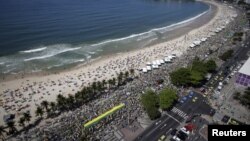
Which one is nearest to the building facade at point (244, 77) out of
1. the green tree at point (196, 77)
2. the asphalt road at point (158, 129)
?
the green tree at point (196, 77)

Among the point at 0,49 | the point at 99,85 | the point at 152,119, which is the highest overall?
the point at 0,49

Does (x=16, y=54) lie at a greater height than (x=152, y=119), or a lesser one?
greater

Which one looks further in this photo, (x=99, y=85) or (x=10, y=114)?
(x=99, y=85)

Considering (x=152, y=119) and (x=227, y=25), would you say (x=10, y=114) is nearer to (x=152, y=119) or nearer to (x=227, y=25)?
(x=152, y=119)

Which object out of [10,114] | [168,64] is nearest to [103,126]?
[10,114]

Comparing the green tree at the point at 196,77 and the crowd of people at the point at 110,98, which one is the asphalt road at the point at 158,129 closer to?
the crowd of people at the point at 110,98

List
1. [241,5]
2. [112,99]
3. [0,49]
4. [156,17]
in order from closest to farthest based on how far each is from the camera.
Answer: [112,99] → [0,49] → [156,17] → [241,5]
